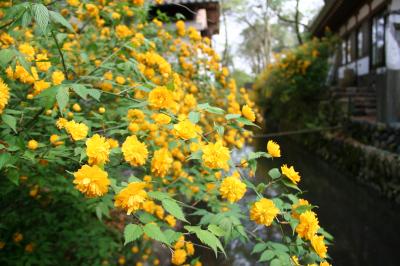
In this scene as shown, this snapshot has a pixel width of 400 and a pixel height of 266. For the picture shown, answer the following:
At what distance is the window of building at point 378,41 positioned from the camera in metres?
11.8

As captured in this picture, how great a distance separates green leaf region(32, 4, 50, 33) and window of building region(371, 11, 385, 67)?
→ 11969mm

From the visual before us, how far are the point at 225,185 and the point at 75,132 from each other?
0.68 metres

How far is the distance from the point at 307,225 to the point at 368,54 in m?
12.9

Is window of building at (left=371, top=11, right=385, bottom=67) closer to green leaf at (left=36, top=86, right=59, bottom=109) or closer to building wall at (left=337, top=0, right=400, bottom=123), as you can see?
building wall at (left=337, top=0, right=400, bottom=123)

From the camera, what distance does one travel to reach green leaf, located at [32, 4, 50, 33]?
4.80 feet

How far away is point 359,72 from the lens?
14.0 meters

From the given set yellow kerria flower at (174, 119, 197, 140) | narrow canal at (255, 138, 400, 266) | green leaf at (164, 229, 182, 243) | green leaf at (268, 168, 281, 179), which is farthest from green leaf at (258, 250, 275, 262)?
narrow canal at (255, 138, 400, 266)

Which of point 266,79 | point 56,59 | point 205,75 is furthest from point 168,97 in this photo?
point 266,79

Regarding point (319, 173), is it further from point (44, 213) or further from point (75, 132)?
point (75, 132)

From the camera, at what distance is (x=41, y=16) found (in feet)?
4.91

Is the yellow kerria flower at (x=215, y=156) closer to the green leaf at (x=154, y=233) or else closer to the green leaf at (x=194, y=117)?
the green leaf at (x=194, y=117)

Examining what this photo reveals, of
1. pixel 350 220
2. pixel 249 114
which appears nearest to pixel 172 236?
pixel 249 114

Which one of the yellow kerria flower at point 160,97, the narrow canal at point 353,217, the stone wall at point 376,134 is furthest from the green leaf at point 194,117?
the stone wall at point 376,134

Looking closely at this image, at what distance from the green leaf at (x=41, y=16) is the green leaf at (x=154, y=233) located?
852mm
